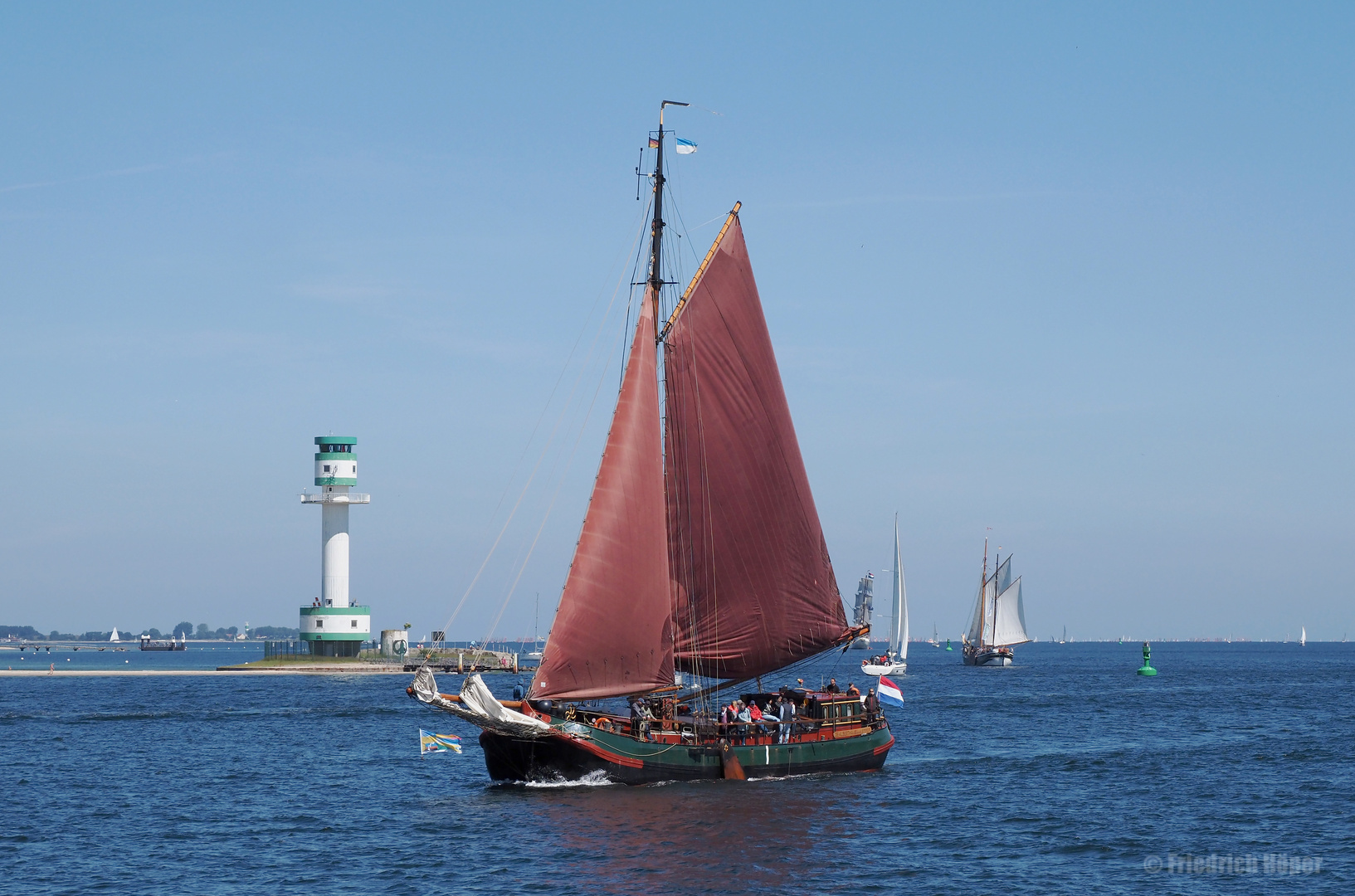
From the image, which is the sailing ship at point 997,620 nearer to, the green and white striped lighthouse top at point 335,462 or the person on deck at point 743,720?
the green and white striped lighthouse top at point 335,462

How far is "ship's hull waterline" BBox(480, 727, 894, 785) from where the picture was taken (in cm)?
4491

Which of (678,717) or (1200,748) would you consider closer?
(678,717)

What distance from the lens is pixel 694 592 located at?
1912 inches

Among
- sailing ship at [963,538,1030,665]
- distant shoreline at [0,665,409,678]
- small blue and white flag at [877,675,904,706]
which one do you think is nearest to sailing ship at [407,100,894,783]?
small blue and white flag at [877,675,904,706]

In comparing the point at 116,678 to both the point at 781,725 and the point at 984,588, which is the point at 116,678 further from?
the point at 781,725

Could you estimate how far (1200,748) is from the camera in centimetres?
6431

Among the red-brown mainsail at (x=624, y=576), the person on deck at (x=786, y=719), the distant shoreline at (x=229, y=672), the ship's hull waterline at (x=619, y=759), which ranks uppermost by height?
the red-brown mainsail at (x=624, y=576)

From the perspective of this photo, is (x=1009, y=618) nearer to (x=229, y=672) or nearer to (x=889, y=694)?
(x=229, y=672)

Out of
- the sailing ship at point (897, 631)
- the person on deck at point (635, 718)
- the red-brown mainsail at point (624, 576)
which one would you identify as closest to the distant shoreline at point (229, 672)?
the sailing ship at point (897, 631)

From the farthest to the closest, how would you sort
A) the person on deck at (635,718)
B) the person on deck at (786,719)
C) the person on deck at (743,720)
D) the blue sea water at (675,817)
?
1. the person on deck at (786,719)
2. the person on deck at (743,720)
3. the person on deck at (635,718)
4. the blue sea water at (675,817)

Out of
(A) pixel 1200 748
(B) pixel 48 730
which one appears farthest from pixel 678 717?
(B) pixel 48 730

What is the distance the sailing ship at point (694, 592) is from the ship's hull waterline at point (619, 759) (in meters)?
0.06

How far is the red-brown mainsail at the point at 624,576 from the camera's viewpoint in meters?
44.5

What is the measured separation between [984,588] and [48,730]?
4759 inches
